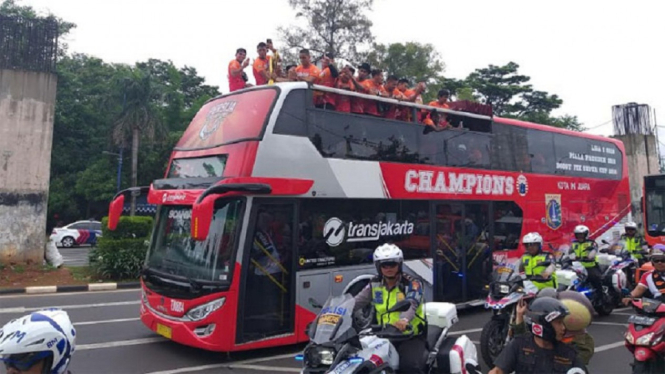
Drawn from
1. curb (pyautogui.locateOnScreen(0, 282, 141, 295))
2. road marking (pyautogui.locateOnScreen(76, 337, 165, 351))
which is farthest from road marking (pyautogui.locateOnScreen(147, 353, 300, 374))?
curb (pyautogui.locateOnScreen(0, 282, 141, 295))

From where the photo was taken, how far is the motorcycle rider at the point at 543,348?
112 inches

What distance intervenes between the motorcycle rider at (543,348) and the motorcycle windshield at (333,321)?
111 centimetres

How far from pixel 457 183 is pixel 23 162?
35.6 ft

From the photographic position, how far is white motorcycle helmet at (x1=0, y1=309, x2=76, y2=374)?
6.92ft

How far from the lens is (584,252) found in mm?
8898

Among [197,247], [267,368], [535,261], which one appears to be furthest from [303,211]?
[535,261]

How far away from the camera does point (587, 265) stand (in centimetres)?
887

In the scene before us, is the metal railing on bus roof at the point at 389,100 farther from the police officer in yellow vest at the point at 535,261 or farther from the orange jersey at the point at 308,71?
the police officer in yellow vest at the point at 535,261

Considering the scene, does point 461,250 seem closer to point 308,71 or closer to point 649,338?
point 308,71

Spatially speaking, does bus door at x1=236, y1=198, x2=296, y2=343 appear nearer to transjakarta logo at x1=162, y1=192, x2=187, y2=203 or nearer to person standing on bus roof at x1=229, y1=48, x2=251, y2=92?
transjakarta logo at x1=162, y1=192, x2=187, y2=203

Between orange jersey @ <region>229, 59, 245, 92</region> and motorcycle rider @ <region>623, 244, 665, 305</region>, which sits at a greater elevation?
orange jersey @ <region>229, 59, 245, 92</region>

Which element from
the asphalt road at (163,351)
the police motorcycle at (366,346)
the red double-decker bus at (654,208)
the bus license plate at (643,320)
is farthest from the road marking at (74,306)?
the red double-decker bus at (654,208)

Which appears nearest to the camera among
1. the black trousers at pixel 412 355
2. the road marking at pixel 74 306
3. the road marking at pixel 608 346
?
the black trousers at pixel 412 355

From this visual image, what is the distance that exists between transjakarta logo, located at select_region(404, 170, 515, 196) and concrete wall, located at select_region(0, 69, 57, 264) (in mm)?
10064
